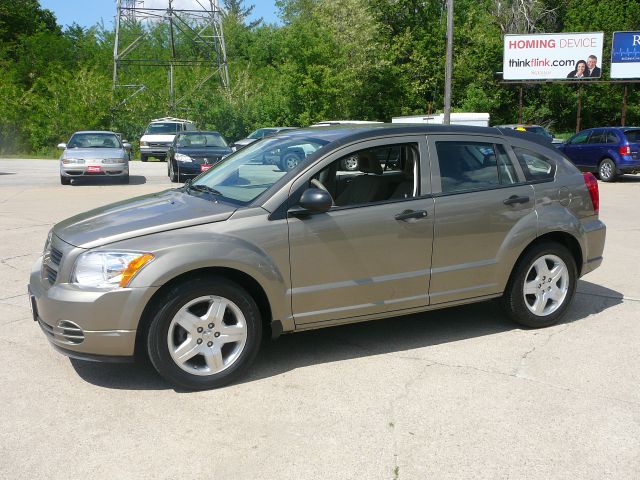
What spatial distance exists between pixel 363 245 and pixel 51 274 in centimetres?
206

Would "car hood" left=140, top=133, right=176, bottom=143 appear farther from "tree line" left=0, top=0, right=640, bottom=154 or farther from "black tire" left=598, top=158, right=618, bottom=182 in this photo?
"black tire" left=598, top=158, right=618, bottom=182

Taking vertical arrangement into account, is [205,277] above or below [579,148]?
below

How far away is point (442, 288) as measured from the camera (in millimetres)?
5207

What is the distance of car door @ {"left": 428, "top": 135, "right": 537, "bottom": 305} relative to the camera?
5176 mm

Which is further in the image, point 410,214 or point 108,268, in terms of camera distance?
point 410,214

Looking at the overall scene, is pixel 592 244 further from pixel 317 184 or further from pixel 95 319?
pixel 95 319

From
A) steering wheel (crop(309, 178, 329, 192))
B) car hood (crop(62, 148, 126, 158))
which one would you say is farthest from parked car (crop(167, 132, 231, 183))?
steering wheel (crop(309, 178, 329, 192))

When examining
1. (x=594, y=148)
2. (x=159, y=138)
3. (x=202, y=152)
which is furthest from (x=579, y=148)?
(x=159, y=138)

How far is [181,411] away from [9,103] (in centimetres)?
3948

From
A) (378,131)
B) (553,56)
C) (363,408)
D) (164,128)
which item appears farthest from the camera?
(553,56)

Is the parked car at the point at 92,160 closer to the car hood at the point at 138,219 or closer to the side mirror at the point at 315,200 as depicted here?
Result: the car hood at the point at 138,219

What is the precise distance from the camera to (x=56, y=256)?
4543mm

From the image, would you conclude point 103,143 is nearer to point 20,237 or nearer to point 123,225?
point 20,237

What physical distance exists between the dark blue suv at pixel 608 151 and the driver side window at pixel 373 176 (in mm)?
14822
